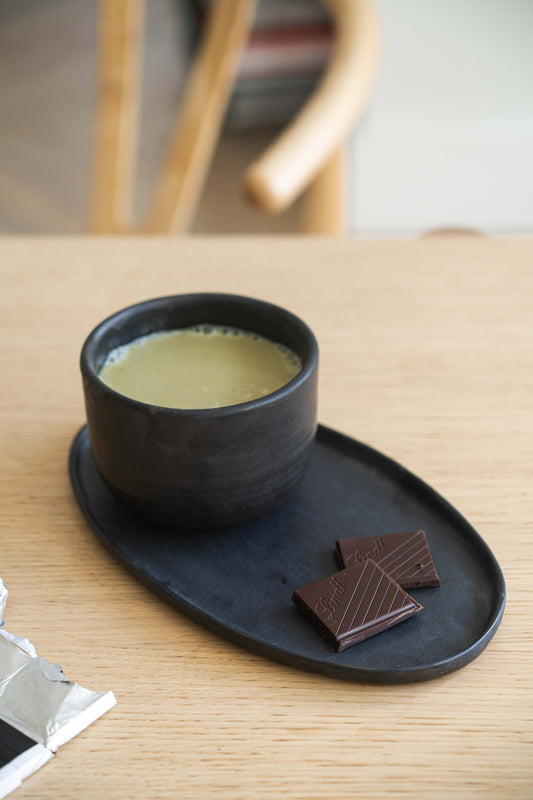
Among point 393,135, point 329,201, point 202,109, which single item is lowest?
point 393,135

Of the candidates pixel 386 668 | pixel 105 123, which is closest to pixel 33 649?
pixel 386 668

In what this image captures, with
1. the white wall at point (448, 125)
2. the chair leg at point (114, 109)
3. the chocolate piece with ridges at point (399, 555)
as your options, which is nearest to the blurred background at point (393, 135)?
the white wall at point (448, 125)

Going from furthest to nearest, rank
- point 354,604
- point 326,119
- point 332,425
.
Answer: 1. point 326,119
2. point 332,425
3. point 354,604

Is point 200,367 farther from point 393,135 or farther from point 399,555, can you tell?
point 393,135

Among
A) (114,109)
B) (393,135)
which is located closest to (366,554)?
(114,109)

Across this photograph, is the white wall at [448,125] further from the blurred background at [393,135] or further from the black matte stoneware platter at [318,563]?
the black matte stoneware platter at [318,563]

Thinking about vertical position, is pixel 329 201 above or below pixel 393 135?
above
